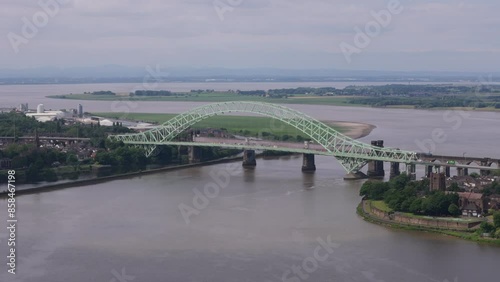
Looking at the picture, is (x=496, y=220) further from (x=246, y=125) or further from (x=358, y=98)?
(x=358, y=98)

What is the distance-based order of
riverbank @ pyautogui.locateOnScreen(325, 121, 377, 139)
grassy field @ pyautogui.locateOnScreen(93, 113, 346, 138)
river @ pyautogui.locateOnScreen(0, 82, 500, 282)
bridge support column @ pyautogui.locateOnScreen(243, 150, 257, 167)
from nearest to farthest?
1. river @ pyautogui.locateOnScreen(0, 82, 500, 282)
2. bridge support column @ pyautogui.locateOnScreen(243, 150, 257, 167)
3. riverbank @ pyautogui.locateOnScreen(325, 121, 377, 139)
4. grassy field @ pyautogui.locateOnScreen(93, 113, 346, 138)

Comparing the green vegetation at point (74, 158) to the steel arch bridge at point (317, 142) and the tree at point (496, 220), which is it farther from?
the tree at point (496, 220)

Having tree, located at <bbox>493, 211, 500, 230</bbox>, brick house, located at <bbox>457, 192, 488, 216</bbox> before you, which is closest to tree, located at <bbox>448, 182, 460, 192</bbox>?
brick house, located at <bbox>457, 192, 488, 216</bbox>

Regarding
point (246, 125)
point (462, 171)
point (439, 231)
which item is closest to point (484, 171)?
point (462, 171)

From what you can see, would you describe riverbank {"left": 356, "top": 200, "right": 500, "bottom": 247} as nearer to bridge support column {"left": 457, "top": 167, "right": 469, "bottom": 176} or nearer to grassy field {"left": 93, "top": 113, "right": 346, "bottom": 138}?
bridge support column {"left": 457, "top": 167, "right": 469, "bottom": 176}

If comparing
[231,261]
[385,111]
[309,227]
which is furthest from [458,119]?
[231,261]
